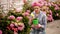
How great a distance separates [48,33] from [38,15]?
277 cm

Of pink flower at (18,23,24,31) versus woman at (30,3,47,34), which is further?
woman at (30,3,47,34)

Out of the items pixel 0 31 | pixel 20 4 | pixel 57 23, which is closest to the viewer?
pixel 0 31

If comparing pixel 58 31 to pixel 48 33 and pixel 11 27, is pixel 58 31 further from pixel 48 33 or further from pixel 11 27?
pixel 11 27

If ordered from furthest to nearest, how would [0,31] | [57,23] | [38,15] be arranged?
[57,23] → [38,15] → [0,31]

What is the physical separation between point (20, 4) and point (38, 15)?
256cm

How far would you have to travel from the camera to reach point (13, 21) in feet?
16.9

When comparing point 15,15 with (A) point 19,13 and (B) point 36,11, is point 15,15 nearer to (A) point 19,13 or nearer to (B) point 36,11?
(A) point 19,13

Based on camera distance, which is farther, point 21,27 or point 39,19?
point 39,19

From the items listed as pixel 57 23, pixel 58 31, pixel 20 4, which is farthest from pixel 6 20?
pixel 57 23

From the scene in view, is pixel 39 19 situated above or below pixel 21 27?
above

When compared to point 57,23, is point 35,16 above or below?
above

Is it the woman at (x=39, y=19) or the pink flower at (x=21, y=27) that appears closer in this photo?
the pink flower at (x=21, y=27)

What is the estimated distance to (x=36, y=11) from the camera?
543 centimetres

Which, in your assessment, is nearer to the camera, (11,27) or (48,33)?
(11,27)
